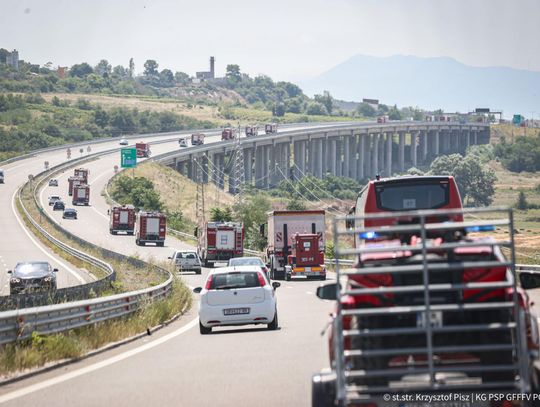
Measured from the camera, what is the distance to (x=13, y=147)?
18562 centimetres

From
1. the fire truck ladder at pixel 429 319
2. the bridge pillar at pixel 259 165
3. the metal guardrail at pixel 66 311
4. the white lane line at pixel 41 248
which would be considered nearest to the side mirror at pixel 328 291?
the fire truck ladder at pixel 429 319

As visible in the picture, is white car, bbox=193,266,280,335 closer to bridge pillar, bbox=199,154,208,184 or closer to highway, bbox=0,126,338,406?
highway, bbox=0,126,338,406

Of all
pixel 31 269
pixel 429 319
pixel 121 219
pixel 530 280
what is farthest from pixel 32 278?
pixel 121 219

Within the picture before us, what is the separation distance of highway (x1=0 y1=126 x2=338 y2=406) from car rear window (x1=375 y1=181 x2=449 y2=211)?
2533 mm

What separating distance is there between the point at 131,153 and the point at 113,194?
8577 mm

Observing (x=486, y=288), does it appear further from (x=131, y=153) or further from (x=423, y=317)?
(x=131, y=153)

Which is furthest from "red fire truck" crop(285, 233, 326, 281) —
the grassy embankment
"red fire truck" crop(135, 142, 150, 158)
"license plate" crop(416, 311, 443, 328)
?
"red fire truck" crop(135, 142, 150, 158)

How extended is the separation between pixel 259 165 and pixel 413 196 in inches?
6540

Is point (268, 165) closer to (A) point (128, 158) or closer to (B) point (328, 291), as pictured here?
(A) point (128, 158)

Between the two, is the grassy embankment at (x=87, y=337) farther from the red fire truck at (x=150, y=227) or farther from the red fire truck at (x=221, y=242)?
the red fire truck at (x=150, y=227)

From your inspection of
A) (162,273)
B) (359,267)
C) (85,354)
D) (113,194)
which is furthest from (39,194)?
(359,267)

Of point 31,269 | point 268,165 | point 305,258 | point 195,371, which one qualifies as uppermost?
point 195,371

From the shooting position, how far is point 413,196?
1917 centimetres

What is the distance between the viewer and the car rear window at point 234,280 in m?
23.0
